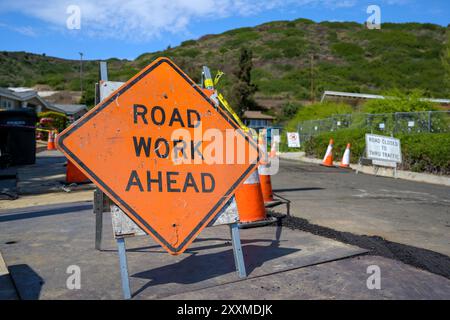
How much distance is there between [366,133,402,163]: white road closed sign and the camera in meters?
13.8

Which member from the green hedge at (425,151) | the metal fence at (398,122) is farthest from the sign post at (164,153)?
the metal fence at (398,122)

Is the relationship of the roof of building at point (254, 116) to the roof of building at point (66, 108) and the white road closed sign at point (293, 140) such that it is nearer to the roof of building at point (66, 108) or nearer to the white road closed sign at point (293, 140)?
the roof of building at point (66, 108)

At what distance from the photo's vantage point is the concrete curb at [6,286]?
10.7ft

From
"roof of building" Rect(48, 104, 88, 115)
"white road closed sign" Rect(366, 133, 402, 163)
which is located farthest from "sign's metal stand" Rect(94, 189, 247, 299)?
"roof of building" Rect(48, 104, 88, 115)

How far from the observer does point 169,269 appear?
3.93m

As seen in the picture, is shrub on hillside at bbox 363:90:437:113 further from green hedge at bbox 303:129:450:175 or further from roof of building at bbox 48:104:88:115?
roof of building at bbox 48:104:88:115

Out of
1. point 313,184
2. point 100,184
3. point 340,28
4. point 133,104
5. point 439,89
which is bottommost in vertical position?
point 313,184

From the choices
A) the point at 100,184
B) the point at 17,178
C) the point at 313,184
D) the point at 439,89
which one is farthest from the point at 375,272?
the point at 439,89

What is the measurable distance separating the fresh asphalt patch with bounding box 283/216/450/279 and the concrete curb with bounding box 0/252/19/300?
332 cm

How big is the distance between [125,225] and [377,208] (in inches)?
205

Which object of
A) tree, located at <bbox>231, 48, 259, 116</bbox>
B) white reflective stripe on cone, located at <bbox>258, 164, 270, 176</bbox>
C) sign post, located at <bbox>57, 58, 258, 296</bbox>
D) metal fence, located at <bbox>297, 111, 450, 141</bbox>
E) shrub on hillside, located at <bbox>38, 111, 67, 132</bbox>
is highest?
tree, located at <bbox>231, 48, 259, 116</bbox>

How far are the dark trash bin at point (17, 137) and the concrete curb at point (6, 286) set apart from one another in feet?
35.4
